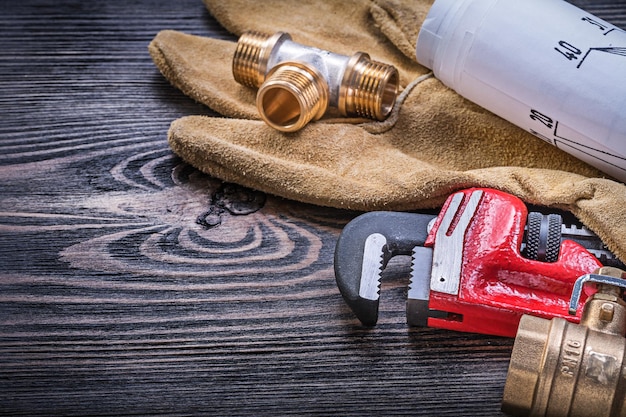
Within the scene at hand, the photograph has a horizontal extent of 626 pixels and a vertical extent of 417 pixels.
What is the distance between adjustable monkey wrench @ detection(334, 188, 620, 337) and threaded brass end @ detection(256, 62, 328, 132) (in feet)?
0.74

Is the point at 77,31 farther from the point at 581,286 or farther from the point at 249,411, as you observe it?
the point at 581,286

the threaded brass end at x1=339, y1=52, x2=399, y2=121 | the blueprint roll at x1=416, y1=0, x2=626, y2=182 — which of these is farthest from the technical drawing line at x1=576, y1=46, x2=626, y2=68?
the threaded brass end at x1=339, y1=52, x2=399, y2=121

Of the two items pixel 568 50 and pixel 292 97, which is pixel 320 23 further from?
pixel 568 50

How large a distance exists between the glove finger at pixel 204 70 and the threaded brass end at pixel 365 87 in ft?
0.51

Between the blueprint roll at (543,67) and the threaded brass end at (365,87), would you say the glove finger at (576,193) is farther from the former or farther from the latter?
the threaded brass end at (365,87)

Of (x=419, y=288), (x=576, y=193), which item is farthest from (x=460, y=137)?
(x=419, y=288)

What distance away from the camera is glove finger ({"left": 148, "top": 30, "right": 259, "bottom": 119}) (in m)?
1.35

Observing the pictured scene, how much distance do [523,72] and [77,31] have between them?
0.86 m

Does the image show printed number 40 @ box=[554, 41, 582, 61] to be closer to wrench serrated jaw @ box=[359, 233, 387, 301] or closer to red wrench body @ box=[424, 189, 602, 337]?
red wrench body @ box=[424, 189, 602, 337]

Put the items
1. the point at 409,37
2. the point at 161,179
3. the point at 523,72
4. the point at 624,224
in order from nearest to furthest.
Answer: the point at 624,224, the point at 523,72, the point at 161,179, the point at 409,37

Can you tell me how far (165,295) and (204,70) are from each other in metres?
0.46

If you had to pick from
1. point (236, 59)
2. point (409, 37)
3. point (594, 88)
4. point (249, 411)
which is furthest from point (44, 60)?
point (594, 88)

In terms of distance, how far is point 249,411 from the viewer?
986 millimetres

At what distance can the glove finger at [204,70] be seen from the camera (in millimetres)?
1354
